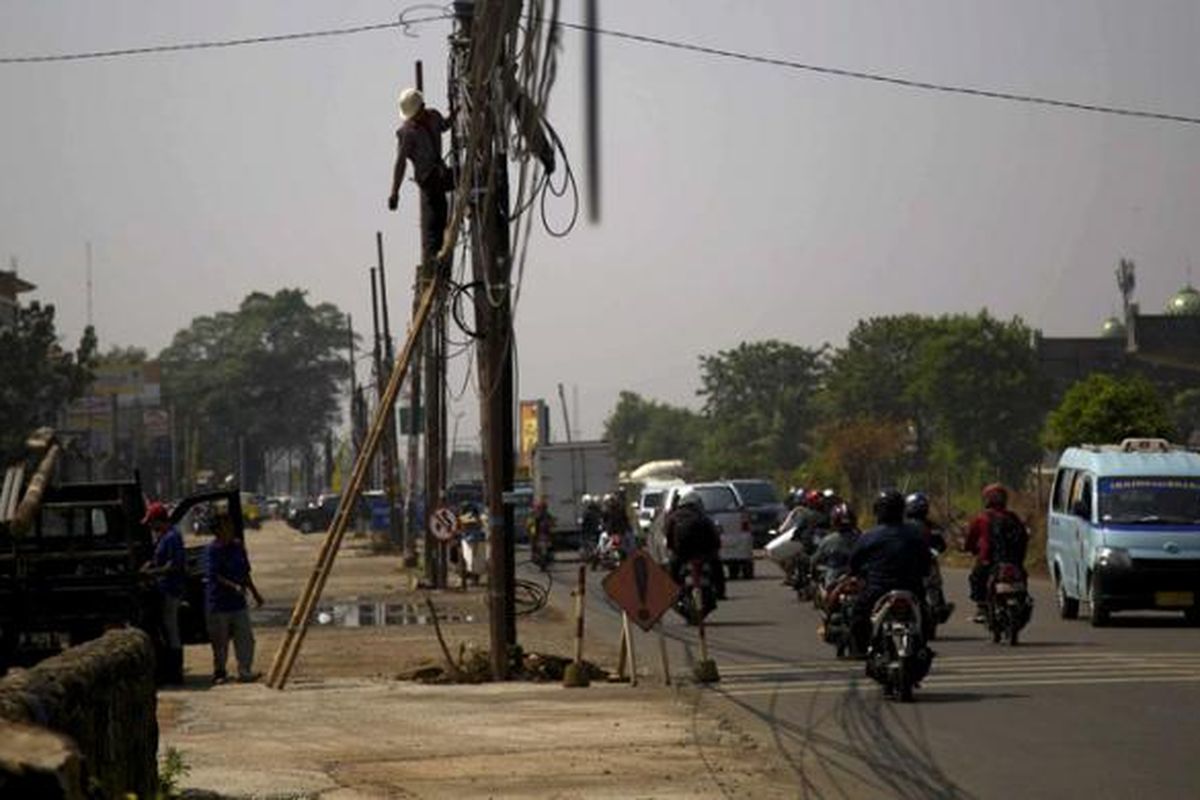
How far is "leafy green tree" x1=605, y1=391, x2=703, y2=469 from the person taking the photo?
6964 inches

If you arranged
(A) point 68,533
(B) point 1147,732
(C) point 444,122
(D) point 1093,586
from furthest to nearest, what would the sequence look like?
(D) point 1093,586 → (A) point 68,533 → (C) point 444,122 → (B) point 1147,732

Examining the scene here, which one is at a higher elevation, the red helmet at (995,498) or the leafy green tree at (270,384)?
the leafy green tree at (270,384)

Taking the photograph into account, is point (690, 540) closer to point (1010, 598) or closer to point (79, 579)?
point (1010, 598)

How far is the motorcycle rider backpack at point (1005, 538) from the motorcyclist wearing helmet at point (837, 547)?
1425 mm

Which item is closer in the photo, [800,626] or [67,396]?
[800,626]

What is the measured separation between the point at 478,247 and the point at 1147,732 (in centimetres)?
766

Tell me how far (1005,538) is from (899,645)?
716cm

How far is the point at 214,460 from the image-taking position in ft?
582

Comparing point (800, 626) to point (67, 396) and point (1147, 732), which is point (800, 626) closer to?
point (1147, 732)

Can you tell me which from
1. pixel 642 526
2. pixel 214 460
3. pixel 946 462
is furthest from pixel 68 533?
pixel 214 460

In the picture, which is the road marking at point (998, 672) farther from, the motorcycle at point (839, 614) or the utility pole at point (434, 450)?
the utility pole at point (434, 450)

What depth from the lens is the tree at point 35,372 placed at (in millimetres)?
64188

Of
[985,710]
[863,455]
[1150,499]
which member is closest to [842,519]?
[1150,499]

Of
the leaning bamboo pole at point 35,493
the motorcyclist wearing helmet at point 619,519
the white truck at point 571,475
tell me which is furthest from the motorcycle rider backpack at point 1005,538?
the white truck at point 571,475
